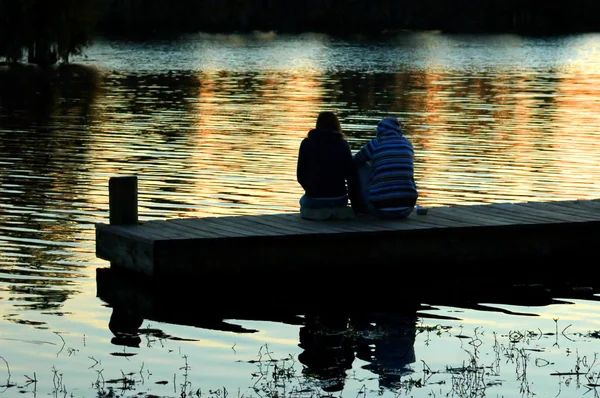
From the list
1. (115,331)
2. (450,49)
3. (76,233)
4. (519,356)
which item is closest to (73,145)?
(76,233)

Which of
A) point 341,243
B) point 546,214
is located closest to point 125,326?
point 341,243

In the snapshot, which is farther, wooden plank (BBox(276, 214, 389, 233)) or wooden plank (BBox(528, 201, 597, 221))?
wooden plank (BBox(528, 201, 597, 221))

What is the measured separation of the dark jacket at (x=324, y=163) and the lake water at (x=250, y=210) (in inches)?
50.7

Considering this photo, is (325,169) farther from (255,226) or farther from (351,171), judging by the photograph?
(255,226)

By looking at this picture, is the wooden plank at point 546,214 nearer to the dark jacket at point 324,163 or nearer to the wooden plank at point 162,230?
the dark jacket at point 324,163

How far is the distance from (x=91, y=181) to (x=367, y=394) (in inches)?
514

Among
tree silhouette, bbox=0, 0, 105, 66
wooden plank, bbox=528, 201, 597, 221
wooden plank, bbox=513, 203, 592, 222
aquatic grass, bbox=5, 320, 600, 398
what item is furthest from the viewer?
tree silhouette, bbox=0, 0, 105, 66

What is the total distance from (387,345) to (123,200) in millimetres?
Answer: 4062

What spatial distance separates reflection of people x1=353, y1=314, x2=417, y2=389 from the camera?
9781 mm

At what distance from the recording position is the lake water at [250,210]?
31.8ft

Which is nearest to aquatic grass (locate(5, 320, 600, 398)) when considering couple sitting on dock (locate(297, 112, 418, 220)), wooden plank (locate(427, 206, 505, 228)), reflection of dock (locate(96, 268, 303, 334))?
reflection of dock (locate(96, 268, 303, 334))

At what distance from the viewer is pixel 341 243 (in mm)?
13328

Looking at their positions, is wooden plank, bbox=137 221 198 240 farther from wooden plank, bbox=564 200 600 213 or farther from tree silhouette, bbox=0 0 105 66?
tree silhouette, bbox=0 0 105 66

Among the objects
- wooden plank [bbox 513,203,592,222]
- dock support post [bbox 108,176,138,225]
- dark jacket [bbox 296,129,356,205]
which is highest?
dark jacket [bbox 296,129,356,205]
